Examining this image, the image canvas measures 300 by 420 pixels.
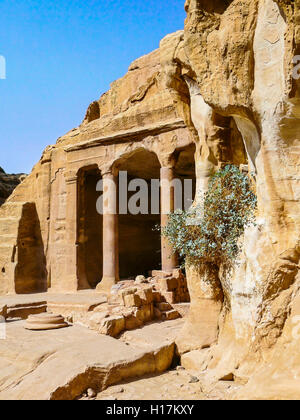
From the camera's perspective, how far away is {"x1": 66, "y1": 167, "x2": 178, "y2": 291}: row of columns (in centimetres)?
1114

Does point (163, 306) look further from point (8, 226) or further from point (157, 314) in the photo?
point (8, 226)

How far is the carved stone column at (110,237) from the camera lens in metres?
12.3

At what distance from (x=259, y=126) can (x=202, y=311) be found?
11.2ft

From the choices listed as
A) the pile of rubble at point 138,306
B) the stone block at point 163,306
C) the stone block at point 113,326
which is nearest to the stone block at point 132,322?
the pile of rubble at point 138,306

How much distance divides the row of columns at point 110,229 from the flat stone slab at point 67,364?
418cm

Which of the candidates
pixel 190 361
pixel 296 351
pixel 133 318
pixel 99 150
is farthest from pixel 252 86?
pixel 99 150

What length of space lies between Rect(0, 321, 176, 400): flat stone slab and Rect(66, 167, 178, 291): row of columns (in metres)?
4.18

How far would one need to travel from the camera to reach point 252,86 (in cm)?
546

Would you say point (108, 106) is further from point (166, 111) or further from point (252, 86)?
point (252, 86)

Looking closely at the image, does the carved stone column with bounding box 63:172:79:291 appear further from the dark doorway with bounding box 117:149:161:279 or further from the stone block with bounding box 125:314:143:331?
the stone block with bounding box 125:314:143:331

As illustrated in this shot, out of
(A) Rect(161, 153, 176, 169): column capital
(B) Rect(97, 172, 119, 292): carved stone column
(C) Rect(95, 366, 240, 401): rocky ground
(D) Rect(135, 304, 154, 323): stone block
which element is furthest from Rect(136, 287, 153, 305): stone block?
(A) Rect(161, 153, 176, 169): column capital

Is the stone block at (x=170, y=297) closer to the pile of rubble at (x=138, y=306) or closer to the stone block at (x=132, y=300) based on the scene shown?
the pile of rubble at (x=138, y=306)

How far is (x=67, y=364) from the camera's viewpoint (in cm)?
565

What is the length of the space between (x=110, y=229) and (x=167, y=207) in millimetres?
2335
